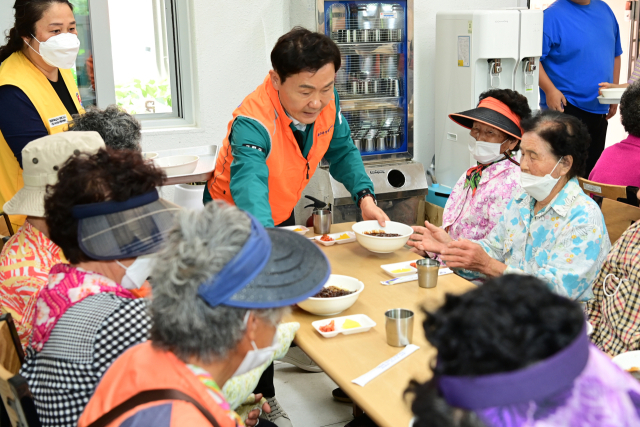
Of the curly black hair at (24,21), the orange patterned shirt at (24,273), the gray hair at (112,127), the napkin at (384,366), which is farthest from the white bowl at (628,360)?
the curly black hair at (24,21)

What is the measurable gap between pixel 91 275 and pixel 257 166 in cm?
111

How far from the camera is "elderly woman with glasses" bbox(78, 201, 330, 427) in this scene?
975mm

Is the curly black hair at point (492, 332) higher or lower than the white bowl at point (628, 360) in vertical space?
higher

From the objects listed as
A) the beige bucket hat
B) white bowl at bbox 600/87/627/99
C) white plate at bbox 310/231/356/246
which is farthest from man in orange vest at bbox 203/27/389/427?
white bowl at bbox 600/87/627/99

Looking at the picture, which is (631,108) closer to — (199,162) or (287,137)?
(287,137)

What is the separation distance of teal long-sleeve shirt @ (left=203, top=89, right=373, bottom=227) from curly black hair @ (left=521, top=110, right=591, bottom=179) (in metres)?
0.88

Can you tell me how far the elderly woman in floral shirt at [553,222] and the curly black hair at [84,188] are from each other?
1.33 metres

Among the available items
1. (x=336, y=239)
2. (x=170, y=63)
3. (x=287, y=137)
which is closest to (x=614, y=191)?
(x=336, y=239)

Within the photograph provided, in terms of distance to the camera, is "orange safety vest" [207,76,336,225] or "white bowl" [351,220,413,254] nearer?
"white bowl" [351,220,413,254]

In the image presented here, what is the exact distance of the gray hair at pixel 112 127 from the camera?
7.42 feet

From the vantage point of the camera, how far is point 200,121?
4.53 meters

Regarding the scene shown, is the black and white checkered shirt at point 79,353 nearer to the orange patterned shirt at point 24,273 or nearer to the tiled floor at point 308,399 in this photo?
the orange patterned shirt at point 24,273

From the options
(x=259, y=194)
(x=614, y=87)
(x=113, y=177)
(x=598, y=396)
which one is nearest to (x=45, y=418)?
(x=113, y=177)

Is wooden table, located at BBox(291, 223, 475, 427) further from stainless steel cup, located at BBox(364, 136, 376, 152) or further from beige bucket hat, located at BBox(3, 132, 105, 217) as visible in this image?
stainless steel cup, located at BBox(364, 136, 376, 152)
